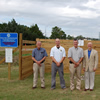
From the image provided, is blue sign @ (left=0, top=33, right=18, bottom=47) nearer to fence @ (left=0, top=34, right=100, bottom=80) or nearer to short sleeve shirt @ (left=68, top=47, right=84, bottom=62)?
fence @ (left=0, top=34, right=100, bottom=80)

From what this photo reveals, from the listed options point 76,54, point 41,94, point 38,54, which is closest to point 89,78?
point 76,54

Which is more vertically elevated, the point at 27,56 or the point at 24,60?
the point at 27,56

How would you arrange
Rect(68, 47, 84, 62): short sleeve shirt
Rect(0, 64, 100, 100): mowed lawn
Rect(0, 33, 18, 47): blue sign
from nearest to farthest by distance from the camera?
Rect(0, 64, 100, 100): mowed lawn, Rect(68, 47, 84, 62): short sleeve shirt, Rect(0, 33, 18, 47): blue sign

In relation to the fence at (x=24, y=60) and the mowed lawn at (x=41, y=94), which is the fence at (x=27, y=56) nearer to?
the fence at (x=24, y=60)

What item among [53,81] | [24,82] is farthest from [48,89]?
[24,82]

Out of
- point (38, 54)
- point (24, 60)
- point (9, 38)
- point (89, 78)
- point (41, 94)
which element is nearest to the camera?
point (41, 94)

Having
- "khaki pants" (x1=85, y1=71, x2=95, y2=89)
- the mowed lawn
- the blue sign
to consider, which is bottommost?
the mowed lawn

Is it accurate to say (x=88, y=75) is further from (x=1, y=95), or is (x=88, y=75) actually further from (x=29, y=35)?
(x=29, y=35)

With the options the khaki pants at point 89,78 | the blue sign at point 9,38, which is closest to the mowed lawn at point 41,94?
the khaki pants at point 89,78

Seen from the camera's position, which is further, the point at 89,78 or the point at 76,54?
the point at 89,78

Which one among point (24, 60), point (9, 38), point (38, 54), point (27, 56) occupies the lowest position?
point (24, 60)

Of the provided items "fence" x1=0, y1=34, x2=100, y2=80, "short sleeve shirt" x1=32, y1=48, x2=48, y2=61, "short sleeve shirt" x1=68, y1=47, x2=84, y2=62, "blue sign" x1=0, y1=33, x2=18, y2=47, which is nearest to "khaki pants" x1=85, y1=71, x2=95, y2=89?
"short sleeve shirt" x1=68, y1=47, x2=84, y2=62

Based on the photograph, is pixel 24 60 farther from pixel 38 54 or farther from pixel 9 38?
pixel 38 54

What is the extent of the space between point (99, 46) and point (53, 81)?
13.2 ft
